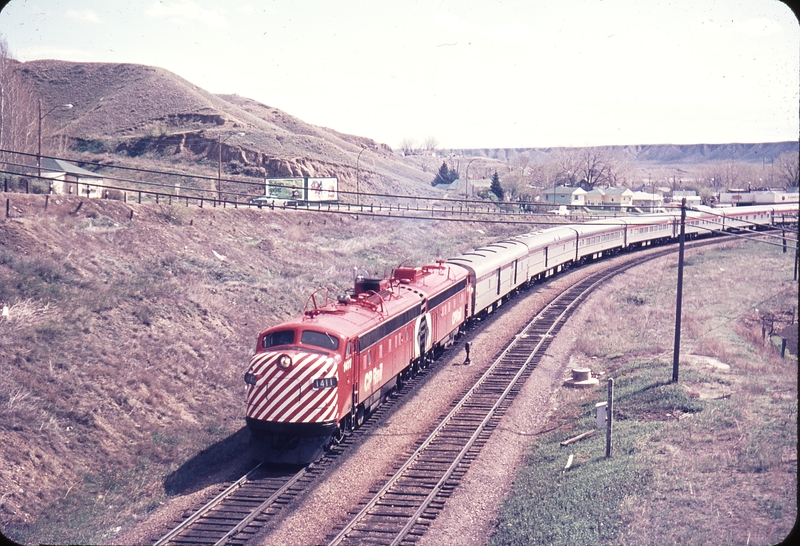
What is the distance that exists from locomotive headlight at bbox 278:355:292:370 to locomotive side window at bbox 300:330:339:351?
2.43ft

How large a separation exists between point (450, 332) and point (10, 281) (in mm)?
17724

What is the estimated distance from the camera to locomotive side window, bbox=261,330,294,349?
1805 centimetres

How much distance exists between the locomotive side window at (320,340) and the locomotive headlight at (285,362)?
740mm

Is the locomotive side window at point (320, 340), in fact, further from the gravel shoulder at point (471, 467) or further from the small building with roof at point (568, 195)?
the small building with roof at point (568, 195)

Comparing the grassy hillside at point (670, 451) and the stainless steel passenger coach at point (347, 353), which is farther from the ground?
the stainless steel passenger coach at point (347, 353)

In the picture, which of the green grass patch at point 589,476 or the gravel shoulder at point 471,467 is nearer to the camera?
the green grass patch at point 589,476

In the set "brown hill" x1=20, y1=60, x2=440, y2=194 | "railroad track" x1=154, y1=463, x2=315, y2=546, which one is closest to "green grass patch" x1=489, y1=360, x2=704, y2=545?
"railroad track" x1=154, y1=463, x2=315, y2=546

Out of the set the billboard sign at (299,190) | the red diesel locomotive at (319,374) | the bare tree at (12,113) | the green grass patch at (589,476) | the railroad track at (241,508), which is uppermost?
the bare tree at (12,113)

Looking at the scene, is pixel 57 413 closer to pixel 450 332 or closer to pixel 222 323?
pixel 222 323

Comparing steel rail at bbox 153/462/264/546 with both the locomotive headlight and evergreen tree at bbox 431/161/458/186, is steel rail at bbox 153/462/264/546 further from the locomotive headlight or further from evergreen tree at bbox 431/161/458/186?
evergreen tree at bbox 431/161/458/186

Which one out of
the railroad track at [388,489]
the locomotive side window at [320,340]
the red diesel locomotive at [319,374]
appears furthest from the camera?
the locomotive side window at [320,340]

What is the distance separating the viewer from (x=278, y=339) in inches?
717

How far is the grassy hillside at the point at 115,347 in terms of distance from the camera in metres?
17.1

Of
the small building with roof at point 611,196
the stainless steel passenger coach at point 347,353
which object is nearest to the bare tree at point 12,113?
the stainless steel passenger coach at point 347,353
